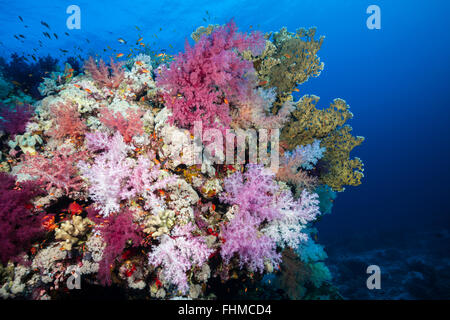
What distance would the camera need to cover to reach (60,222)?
333 cm

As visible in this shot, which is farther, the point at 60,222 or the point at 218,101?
the point at 218,101

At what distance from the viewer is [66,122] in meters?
4.06

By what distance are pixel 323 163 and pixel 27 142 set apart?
7572 mm

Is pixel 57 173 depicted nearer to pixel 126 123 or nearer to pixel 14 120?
pixel 126 123

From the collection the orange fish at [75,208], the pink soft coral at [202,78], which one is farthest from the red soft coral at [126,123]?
the orange fish at [75,208]

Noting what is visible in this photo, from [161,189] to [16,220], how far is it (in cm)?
212

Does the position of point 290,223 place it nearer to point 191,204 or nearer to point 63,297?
point 191,204

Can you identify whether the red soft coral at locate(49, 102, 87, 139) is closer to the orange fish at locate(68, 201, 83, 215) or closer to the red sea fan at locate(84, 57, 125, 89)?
the red sea fan at locate(84, 57, 125, 89)

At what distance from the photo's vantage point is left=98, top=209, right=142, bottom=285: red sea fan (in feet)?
9.90

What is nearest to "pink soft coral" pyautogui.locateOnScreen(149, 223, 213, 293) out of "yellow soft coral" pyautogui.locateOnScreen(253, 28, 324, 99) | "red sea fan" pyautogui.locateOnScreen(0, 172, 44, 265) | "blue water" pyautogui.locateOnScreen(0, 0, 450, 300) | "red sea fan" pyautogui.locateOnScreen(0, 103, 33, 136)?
"red sea fan" pyautogui.locateOnScreen(0, 172, 44, 265)

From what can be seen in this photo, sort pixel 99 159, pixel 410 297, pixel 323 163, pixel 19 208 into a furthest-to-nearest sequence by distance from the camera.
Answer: pixel 410 297, pixel 323 163, pixel 99 159, pixel 19 208

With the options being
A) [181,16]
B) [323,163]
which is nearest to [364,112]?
[181,16]

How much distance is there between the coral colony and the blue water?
622cm

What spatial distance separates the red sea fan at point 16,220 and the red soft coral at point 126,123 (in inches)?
64.6
